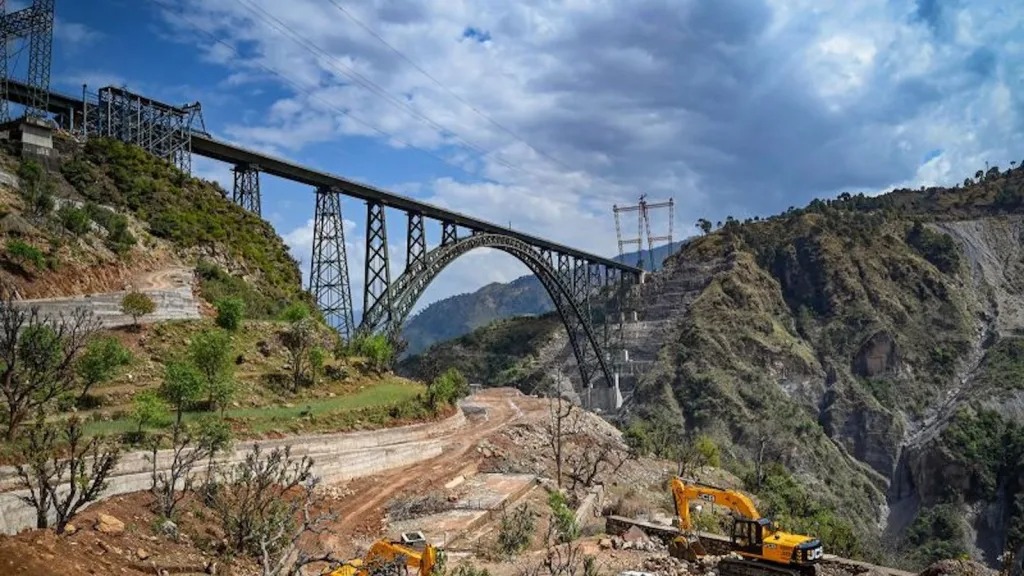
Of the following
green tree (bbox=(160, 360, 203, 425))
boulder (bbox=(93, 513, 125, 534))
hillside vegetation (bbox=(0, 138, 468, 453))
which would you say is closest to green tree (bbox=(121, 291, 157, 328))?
hillside vegetation (bbox=(0, 138, 468, 453))

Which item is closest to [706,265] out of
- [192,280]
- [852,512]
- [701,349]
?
[701,349]

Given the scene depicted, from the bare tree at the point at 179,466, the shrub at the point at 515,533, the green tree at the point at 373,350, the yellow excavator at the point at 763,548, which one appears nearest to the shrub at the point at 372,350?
the green tree at the point at 373,350

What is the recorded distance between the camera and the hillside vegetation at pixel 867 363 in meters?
68.9

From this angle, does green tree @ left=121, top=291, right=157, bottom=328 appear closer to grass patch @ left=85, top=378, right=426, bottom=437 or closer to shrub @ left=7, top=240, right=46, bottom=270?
shrub @ left=7, top=240, right=46, bottom=270

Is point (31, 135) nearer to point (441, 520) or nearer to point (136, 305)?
point (136, 305)

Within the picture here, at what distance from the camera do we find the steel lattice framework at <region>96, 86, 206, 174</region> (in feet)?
131

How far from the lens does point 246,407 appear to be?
977 inches

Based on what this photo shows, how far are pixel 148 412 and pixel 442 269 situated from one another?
3209 centimetres

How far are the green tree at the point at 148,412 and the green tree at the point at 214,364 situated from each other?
1.69 m

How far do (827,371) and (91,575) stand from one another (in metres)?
88.1

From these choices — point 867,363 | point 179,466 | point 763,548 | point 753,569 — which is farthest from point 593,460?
point 867,363

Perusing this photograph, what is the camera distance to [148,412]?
1888 centimetres

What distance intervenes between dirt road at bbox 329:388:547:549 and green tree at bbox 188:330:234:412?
492cm

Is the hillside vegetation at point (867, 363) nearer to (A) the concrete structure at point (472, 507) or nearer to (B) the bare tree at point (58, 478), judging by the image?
(A) the concrete structure at point (472, 507)
